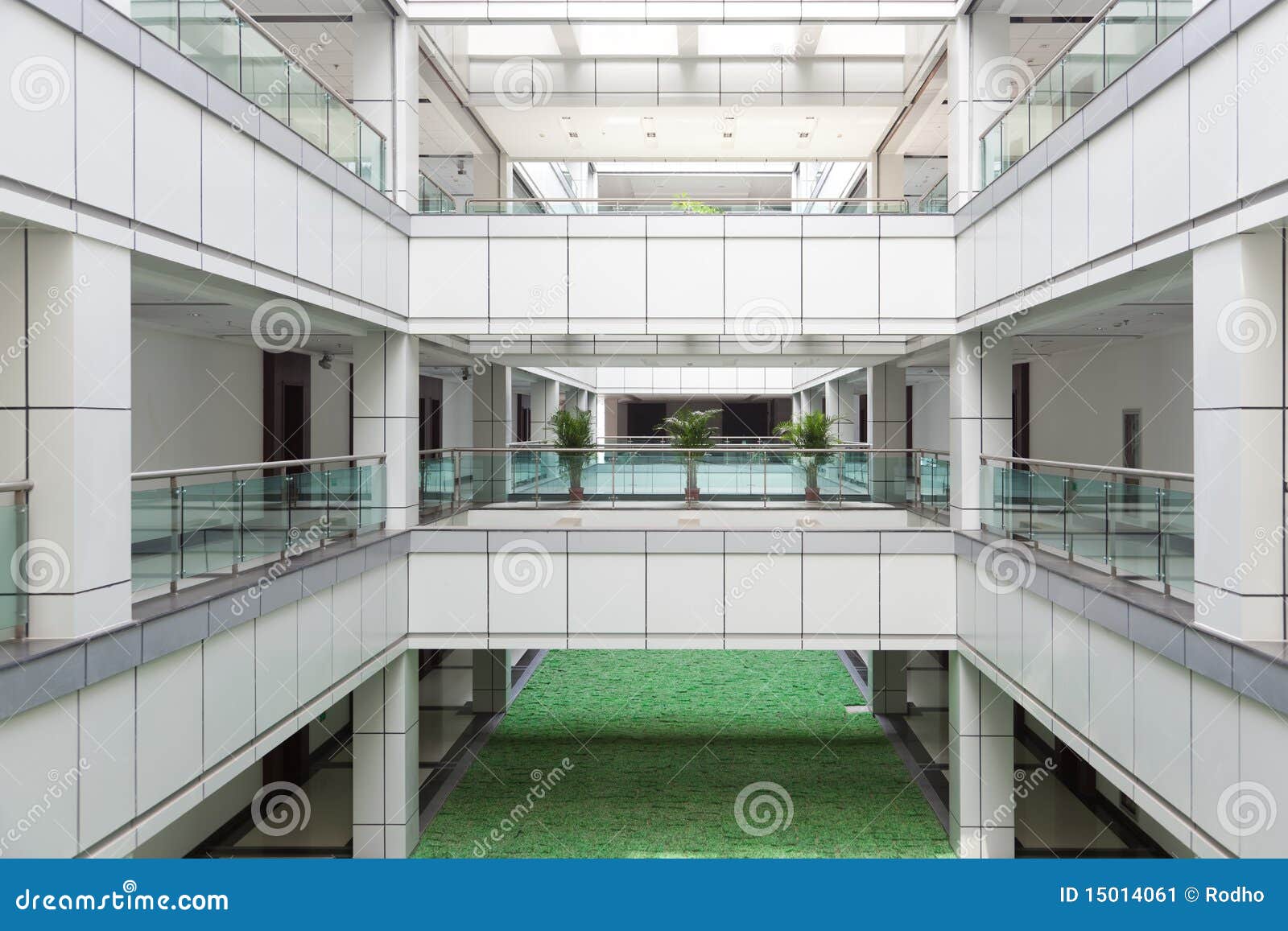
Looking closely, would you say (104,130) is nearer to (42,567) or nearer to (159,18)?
(159,18)

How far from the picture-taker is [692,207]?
14.1m

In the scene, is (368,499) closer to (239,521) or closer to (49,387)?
(239,521)

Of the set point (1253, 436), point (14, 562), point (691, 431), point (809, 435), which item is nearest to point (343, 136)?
point (14, 562)

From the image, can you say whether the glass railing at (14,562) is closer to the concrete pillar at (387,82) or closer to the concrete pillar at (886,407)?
the concrete pillar at (387,82)

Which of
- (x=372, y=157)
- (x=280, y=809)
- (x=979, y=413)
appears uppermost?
(x=372, y=157)

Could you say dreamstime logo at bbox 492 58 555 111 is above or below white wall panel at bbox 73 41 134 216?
above

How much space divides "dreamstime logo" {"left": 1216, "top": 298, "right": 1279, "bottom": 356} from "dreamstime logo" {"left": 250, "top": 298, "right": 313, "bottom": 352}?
8.48 m

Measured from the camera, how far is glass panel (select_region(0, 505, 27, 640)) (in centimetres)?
584

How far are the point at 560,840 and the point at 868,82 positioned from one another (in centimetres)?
1271

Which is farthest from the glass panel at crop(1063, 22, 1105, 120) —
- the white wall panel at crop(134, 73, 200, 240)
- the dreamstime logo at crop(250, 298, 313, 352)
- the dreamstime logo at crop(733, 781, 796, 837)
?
the dreamstime logo at crop(733, 781, 796, 837)

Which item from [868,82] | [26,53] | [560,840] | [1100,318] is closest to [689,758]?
[560,840]

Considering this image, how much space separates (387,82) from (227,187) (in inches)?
202

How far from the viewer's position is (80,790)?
20.0 ft
